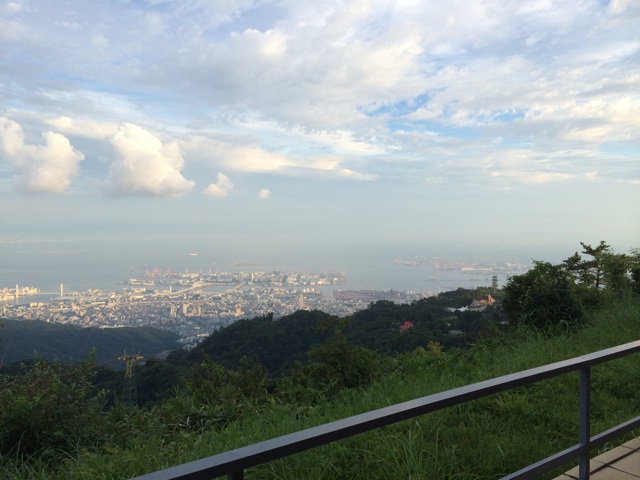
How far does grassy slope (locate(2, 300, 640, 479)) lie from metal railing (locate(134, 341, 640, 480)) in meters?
1.04

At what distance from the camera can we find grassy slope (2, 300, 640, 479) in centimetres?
355

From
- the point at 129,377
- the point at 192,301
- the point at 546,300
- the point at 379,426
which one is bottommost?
the point at 192,301

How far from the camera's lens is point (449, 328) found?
12.0 meters

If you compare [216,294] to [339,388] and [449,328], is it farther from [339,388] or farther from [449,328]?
[339,388]

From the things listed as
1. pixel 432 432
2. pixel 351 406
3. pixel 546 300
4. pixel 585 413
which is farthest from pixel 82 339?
pixel 585 413

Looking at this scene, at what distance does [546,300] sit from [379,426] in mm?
8516

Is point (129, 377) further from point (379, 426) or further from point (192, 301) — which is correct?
point (192, 301)

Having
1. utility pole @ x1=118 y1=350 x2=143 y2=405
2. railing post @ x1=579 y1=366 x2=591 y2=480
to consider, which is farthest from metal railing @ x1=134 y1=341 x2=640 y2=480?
utility pole @ x1=118 y1=350 x2=143 y2=405

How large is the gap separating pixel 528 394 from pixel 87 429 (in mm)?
4193

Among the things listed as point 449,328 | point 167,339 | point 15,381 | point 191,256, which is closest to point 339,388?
point 15,381

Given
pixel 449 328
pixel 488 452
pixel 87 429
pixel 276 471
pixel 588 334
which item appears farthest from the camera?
pixel 449 328

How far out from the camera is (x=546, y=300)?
919cm

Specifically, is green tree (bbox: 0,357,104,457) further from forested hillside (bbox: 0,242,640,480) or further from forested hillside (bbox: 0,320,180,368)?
forested hillside (bbox: 0,320,180,368)

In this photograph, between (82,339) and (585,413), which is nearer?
(585,413)
